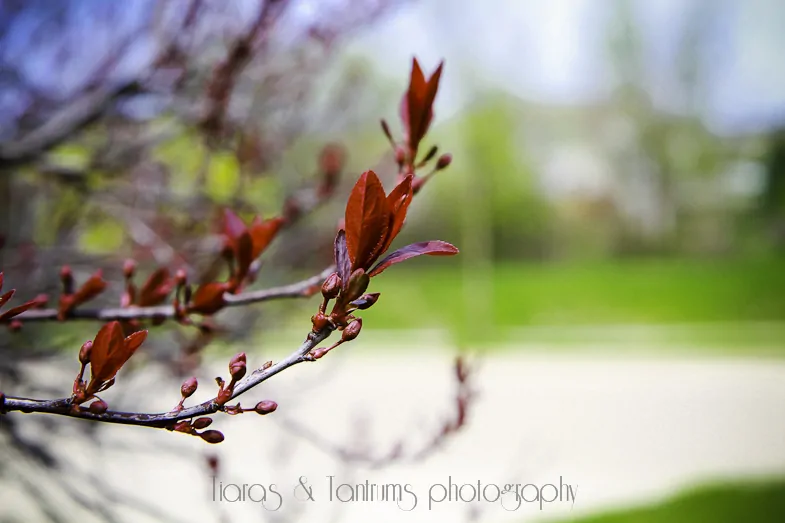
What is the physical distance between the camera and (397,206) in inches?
31.8

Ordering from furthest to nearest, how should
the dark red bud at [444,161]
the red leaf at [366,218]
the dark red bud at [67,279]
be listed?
1. the dark red bud at [67,279]
2. the dark red bud at [444,161]
3. the red leaf at [366,218]

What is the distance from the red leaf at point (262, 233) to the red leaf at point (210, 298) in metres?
0.09

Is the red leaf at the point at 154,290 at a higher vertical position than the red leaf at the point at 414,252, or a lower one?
higher

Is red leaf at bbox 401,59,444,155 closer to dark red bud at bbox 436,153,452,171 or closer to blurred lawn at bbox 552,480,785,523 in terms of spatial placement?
dark red bud at bbox 436,153,452,171

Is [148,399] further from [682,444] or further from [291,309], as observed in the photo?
[682,444]

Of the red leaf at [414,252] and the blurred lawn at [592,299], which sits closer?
the red leaf at [414,252]

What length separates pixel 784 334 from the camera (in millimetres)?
13094

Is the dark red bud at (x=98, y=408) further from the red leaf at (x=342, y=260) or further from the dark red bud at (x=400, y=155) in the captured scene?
the dark red bud at (x=400, y=155)

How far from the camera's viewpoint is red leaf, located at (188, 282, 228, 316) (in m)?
1.25

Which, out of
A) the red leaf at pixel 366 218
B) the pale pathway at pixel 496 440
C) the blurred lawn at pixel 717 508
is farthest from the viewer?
the blurred lawn at pixel 717 508

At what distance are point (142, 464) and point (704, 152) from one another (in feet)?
43.3

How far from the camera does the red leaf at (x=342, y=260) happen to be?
2.62 feet

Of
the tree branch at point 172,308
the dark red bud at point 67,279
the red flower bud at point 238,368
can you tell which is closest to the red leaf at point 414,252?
the red flower bud at point 238,368

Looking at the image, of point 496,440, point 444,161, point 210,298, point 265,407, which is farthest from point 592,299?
point 265,407
